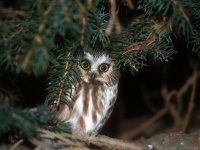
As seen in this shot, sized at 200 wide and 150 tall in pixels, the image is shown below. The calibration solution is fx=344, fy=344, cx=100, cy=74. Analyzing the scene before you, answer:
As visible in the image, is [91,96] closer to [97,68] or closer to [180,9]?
[97,68]

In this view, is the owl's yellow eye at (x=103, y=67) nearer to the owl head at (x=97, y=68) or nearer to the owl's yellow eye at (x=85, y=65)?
the owl head at (x=97, y=68)

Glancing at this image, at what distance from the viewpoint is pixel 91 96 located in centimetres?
225

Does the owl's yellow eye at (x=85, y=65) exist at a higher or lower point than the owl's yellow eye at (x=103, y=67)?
higher

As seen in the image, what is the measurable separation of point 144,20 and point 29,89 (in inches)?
56.0

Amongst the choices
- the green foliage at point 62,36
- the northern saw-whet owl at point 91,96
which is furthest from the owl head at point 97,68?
the green foliage at point 62,36

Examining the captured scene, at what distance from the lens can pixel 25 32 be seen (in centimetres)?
161

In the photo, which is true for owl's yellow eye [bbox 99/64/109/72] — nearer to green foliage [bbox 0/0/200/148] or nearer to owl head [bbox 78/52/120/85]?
owl head [bbox 78/52/120/85]

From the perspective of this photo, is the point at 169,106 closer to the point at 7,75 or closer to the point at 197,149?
the point at 197,149

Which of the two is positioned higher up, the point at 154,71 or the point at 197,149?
the point at 154,71

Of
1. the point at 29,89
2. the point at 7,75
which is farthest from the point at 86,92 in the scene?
the point at 29,89

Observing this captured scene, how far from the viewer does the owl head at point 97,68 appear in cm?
229

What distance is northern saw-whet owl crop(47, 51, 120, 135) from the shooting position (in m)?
2.21

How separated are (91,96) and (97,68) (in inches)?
8.8

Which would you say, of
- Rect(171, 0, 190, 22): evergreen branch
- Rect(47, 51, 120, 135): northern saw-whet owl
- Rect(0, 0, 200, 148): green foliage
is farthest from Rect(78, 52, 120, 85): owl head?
Rect(171, 0, 190, 22): evergreen branch
